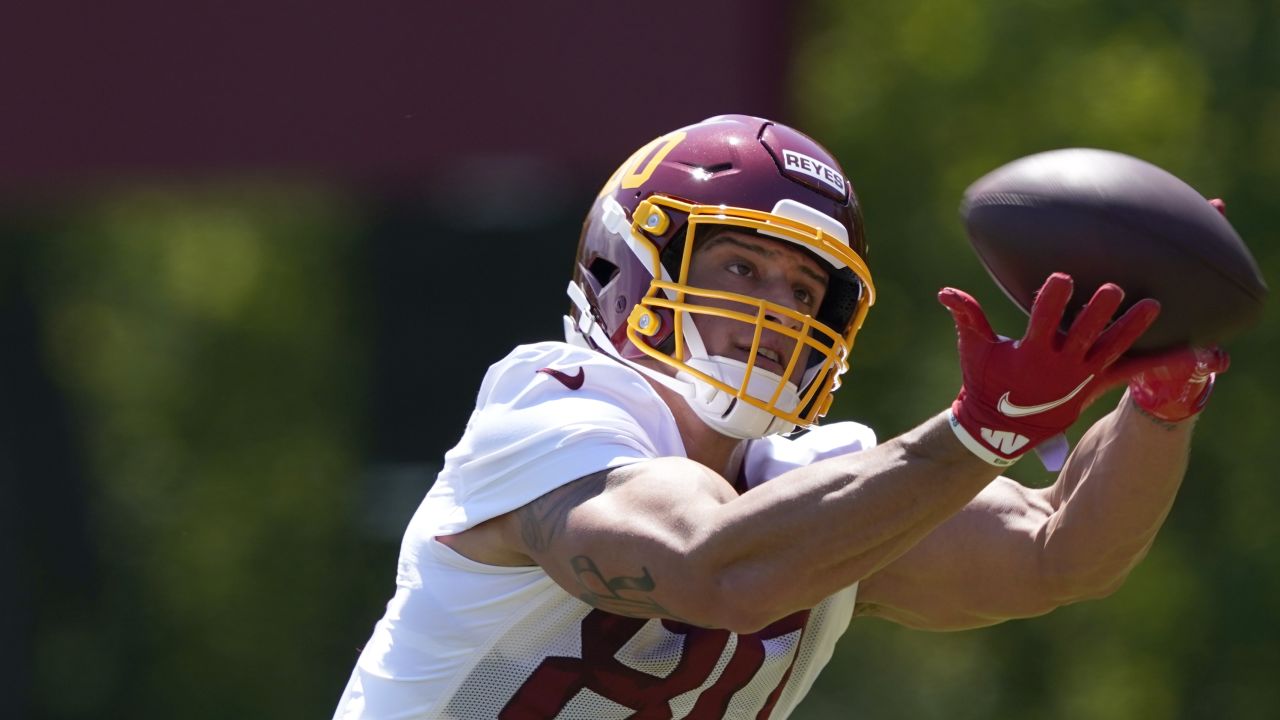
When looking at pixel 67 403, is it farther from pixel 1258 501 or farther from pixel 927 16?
pixel 1258 501

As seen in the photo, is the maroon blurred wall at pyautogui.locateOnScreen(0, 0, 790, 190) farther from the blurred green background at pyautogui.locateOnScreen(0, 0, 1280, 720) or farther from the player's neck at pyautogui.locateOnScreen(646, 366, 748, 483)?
the player's neck at pyautogui.locateOnScreen(646, 366, 748, 483)

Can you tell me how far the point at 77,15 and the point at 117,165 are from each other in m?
0.51

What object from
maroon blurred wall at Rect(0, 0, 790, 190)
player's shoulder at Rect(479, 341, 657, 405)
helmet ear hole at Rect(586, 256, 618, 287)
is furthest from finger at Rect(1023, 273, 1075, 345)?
maroon blurred wall at Rect(0, 0, 790, 190)

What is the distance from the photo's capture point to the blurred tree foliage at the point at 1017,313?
9953mm

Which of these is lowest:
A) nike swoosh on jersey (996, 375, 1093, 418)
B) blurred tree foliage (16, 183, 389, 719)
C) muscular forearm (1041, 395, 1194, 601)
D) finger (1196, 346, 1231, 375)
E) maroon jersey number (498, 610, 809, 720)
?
blurred tree foliage (16, 183, 389, 719)

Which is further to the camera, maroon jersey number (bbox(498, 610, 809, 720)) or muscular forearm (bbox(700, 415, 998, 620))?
maroon jersey number (bbox(498, 610, 809, 720))

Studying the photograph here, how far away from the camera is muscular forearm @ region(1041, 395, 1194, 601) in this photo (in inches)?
131

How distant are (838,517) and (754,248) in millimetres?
817

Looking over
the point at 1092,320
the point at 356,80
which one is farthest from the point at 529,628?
the point at 356,80

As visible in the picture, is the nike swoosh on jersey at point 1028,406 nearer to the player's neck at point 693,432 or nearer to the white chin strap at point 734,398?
the white chin strap at point 734,398

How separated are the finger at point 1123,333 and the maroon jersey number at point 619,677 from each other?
88 centimetres

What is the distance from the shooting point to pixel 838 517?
2732mm

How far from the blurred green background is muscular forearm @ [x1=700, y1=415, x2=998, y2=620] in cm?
261

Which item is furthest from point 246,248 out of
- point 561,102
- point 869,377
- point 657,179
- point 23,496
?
point 657,179
